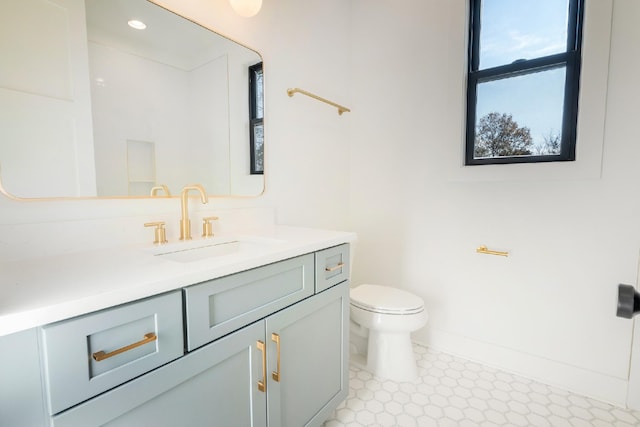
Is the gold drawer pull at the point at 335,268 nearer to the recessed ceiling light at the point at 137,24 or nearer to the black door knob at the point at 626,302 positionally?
the black door knob at the point at 626,302

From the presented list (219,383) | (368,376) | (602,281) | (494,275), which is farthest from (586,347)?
(219,383)

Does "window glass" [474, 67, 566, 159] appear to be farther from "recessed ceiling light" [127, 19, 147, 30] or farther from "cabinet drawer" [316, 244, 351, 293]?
"recessed ceiling light" [127, 19, 147, 30]

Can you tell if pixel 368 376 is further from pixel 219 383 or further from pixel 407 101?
pixel 407 101

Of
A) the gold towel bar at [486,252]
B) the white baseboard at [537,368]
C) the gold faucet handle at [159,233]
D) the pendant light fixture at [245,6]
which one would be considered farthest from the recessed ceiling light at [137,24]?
the white baseboard at [537,368]

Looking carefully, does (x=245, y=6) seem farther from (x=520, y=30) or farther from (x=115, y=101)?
(x=520, y=30)

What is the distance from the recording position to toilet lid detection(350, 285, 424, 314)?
1.63 m

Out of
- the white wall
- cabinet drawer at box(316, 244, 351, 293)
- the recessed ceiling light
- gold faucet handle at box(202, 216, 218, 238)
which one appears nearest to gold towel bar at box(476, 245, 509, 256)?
the white wall

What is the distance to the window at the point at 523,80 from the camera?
1.58 metres

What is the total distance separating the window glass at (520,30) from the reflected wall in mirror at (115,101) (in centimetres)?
141

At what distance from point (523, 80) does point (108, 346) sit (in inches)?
86.1

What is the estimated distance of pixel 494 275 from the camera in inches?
71.5

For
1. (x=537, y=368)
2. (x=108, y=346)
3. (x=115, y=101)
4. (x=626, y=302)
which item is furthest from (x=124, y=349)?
(x=537, y=368)

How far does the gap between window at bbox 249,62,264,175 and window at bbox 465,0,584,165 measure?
1.26 m

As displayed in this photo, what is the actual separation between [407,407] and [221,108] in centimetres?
173
